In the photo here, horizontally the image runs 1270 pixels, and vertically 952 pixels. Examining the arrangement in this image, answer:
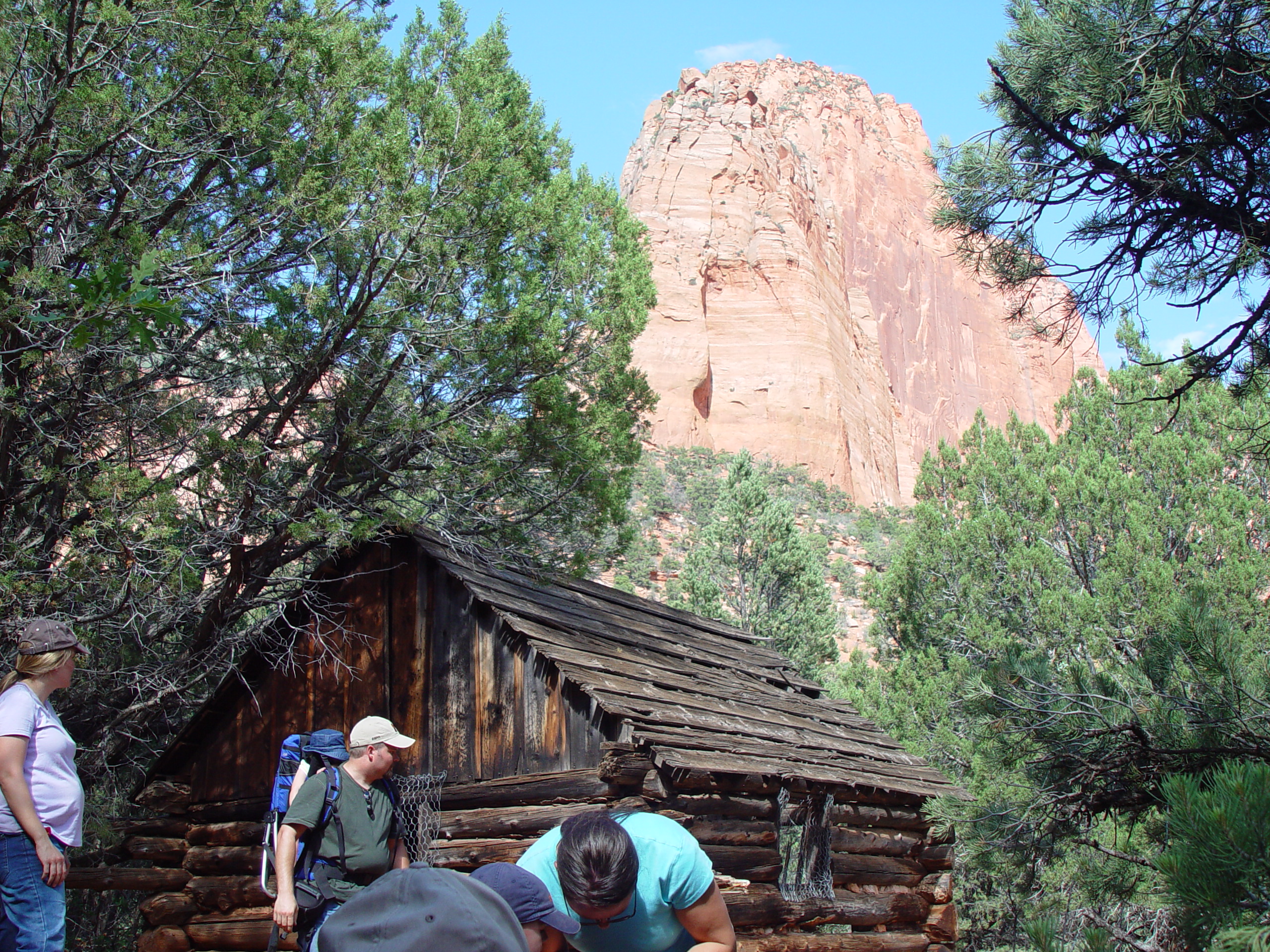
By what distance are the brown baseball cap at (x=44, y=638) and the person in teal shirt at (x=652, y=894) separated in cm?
210

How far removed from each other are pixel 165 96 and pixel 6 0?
0.98 meters

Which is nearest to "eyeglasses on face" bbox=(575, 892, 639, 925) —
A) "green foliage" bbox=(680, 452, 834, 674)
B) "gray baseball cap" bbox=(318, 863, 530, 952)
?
"gray baseball cap" bbox=(318, 863, 530, 952)

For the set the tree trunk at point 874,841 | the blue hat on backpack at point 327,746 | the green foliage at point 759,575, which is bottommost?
the tree trunk at point 874,841

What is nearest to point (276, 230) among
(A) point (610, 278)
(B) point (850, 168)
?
(A) point (610, 278)

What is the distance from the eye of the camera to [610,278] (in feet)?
27.6

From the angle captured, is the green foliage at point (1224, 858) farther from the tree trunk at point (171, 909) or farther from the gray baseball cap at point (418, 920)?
the tree trunk at point (171, 909)

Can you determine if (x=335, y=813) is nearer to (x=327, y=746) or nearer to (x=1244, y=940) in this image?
(x=327, y=746)

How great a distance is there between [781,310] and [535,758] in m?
53.5

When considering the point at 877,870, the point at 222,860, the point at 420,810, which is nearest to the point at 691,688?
the point at 420,810

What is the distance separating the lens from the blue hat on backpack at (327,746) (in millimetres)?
4492

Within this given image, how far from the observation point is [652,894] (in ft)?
10.0

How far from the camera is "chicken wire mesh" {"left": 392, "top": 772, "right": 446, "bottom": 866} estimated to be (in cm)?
652

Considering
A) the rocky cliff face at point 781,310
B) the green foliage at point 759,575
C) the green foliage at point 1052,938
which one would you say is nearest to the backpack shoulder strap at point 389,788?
the green foliage at point 1052,938

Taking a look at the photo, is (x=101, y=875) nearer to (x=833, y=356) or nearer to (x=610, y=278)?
(x=610, y=278)
